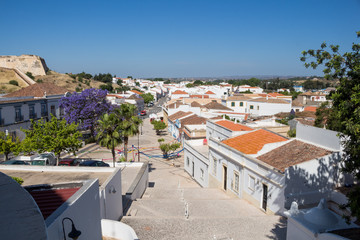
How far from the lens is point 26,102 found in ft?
113

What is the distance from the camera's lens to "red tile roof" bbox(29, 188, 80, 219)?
660 cm

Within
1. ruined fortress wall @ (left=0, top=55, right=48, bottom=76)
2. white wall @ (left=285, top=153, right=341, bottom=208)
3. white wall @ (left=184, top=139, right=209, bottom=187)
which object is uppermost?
ruined fortress wall @ (left=0, top=55, right=48, bottom=76)

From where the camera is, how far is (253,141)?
762 inches

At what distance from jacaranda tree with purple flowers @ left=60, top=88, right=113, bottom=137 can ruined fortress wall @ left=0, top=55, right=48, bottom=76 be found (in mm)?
83591

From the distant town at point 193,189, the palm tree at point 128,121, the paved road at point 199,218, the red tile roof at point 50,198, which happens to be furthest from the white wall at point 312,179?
the palm tree at point 128,121

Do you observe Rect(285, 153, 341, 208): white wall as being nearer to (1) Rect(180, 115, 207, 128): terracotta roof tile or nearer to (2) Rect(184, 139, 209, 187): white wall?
(2) Rect(184, 139, 209, 187): white wall

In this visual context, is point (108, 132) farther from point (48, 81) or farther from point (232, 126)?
point (48, 81)

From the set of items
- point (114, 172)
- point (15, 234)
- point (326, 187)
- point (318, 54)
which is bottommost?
point (326, 187)

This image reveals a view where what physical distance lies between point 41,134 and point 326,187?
60.7ft

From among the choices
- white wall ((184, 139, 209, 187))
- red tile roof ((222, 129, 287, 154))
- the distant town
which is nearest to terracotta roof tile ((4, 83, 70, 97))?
the distant town

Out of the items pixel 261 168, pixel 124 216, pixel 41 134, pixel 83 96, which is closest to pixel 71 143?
pixel 41 134

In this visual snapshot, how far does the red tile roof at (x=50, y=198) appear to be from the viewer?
6.60 meters

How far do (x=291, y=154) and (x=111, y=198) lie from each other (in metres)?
9.94

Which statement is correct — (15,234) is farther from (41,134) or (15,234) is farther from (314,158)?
(41,134)
